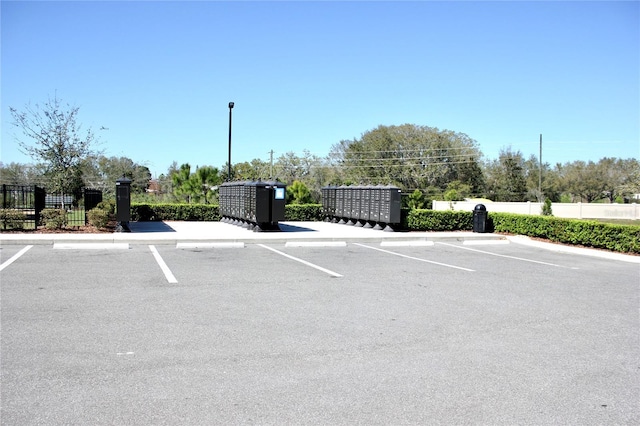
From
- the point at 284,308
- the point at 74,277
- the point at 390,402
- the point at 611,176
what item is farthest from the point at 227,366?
the point at 611,176

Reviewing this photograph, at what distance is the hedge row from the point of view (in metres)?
15.3

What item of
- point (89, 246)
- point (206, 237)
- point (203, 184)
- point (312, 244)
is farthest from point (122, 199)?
point (203, 184)

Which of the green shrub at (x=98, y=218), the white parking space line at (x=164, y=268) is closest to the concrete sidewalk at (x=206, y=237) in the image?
the green shrub at (x=98, y=218)

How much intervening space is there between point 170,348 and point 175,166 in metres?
61.1

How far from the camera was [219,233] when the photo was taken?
18.1 m

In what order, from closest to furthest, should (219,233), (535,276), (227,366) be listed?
(227,366) < (535,276) < (219,233)

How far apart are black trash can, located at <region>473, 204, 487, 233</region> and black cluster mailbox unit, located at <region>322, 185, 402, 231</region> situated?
9.42 ft

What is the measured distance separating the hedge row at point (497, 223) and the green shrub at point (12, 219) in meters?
6.85

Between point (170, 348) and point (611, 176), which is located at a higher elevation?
point (611, 176)

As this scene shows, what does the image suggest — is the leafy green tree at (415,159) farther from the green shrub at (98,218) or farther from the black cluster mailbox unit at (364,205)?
the green shrub at (98,218)

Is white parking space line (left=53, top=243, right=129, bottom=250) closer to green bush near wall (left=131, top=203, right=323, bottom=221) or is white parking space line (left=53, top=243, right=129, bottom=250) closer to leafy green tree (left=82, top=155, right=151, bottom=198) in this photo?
green bush near wall (left=131, top=203, right=323, bottom=221)

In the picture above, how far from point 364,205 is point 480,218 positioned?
4.55 m

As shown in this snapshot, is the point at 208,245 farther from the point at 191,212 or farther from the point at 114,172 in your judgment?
the point at 114,172

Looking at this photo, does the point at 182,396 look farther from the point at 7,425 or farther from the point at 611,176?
the point at 611,176
